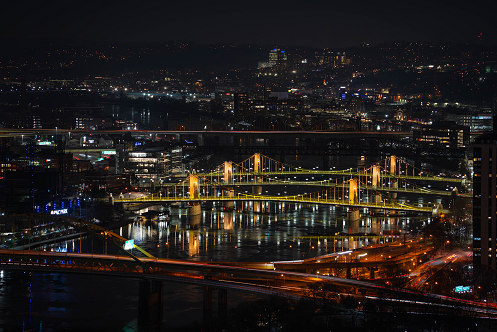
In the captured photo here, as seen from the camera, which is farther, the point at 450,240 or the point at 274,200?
the point at 274,200

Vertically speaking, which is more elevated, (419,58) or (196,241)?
(419,58)

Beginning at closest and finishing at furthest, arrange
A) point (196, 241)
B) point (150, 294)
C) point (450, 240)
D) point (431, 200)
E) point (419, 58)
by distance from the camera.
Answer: point (150, 294), point (450, 240), point (196, 241), point (431, 200), point (419, 58)

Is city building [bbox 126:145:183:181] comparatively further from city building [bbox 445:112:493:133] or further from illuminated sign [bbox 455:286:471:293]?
city building [bbox 445:112:493:133]

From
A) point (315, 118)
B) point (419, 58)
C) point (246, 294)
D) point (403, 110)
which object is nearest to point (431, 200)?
point (246, 294)

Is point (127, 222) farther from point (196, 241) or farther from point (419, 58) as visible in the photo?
point (419, 58)

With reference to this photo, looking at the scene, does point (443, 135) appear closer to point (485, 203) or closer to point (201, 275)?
point (485, 203)

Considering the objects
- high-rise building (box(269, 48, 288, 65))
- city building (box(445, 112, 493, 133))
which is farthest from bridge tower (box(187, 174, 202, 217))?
high-rise building (box(269, 48, 288, 65))
